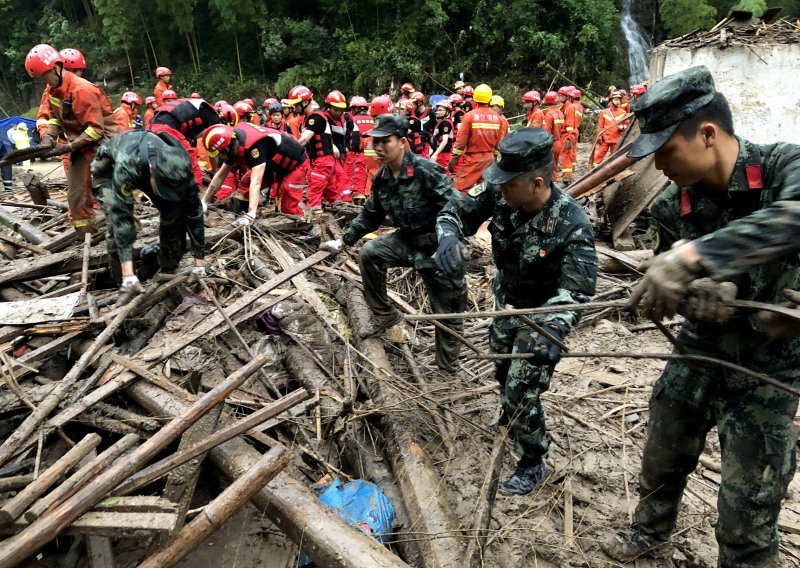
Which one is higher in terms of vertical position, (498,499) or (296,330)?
(296,330)

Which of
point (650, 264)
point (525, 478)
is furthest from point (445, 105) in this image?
point (650, 264)

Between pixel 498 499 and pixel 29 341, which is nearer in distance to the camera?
pixel 498 499

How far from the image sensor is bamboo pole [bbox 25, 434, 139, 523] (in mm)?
1984

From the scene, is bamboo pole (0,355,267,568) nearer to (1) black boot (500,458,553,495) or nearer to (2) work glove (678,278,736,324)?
(1) black boot (500,458,553,495)

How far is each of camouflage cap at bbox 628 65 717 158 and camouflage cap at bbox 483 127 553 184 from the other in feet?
2.70

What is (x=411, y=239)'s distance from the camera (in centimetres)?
424

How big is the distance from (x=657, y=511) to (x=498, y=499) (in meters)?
0.86

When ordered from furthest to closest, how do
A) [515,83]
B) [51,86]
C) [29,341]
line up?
[515,83] → [51,86] → [29,341]

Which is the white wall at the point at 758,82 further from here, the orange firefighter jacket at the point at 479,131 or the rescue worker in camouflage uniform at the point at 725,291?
the rescue worker in camouflage uniform at the point at 725,291

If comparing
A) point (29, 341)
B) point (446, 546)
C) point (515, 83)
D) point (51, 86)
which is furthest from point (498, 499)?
point (515, 83)

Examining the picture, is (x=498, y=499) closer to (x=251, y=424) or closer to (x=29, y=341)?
(x=251, y=424)

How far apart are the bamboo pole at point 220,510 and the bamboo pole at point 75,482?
46 centimetres

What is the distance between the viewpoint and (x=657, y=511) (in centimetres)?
230

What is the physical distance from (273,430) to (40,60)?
447cm
